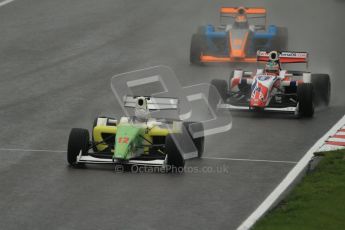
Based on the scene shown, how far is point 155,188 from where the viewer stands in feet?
62.3

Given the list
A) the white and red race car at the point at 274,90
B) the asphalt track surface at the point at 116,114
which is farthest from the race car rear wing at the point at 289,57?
the asphalt track surface at the point at 116,114

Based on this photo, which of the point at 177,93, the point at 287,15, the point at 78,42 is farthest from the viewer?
the point at 287,15

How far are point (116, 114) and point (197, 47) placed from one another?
22.8 ft

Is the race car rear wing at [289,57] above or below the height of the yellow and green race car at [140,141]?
above

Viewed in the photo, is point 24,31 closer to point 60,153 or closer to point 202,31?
point 202,31

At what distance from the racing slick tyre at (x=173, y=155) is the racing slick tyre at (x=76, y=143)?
1561mm

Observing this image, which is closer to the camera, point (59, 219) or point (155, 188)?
point (59, 219)

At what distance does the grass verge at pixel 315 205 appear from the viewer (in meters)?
16.0

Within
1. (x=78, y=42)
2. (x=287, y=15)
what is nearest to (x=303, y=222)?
(x=78, y=42)

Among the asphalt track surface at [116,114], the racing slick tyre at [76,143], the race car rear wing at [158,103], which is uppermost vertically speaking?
the race car rear wing at [158,103]

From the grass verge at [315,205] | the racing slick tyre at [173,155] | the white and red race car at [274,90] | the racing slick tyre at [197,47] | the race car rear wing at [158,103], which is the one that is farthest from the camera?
the racing slick tyre at [197,47]

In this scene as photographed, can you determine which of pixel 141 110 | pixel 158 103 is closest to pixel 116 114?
pixel 158 103

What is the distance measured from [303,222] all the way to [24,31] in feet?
75.2

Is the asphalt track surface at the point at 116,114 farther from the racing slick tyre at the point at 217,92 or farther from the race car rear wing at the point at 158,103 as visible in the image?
the race car rear wing at the point at 158,103
